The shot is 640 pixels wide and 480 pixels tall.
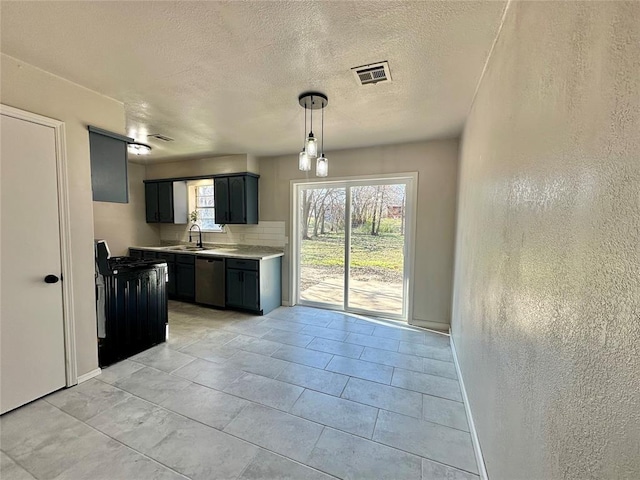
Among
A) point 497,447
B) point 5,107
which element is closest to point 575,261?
point 497,447

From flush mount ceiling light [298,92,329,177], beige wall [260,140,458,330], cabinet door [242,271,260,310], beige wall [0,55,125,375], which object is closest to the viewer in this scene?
beige wall [0,55,125,375]

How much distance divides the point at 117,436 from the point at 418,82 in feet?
10.6

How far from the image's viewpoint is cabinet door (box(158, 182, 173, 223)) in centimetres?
512

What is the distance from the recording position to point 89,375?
7.94ft

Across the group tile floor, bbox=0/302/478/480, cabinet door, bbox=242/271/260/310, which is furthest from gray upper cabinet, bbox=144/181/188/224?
tile floor, bbox=0/302/478/480

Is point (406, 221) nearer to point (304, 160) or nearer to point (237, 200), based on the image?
point (304, 160)

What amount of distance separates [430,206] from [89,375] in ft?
13.1

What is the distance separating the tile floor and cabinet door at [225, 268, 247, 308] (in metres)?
1.11

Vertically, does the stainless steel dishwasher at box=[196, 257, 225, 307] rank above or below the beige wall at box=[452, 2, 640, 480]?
below

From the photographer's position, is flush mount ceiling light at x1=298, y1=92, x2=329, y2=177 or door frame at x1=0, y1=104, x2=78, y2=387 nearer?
door frame at x1=0, y1=104, x2=78, y2=387

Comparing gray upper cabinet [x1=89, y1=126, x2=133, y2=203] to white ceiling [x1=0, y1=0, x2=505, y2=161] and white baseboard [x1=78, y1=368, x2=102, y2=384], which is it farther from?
white baseboard [x1=78, y1=368, x2=102, y2=384]

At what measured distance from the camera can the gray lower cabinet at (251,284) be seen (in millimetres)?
4039

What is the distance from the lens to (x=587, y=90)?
69 centimetres

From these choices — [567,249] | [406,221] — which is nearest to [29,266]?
[567,249]
